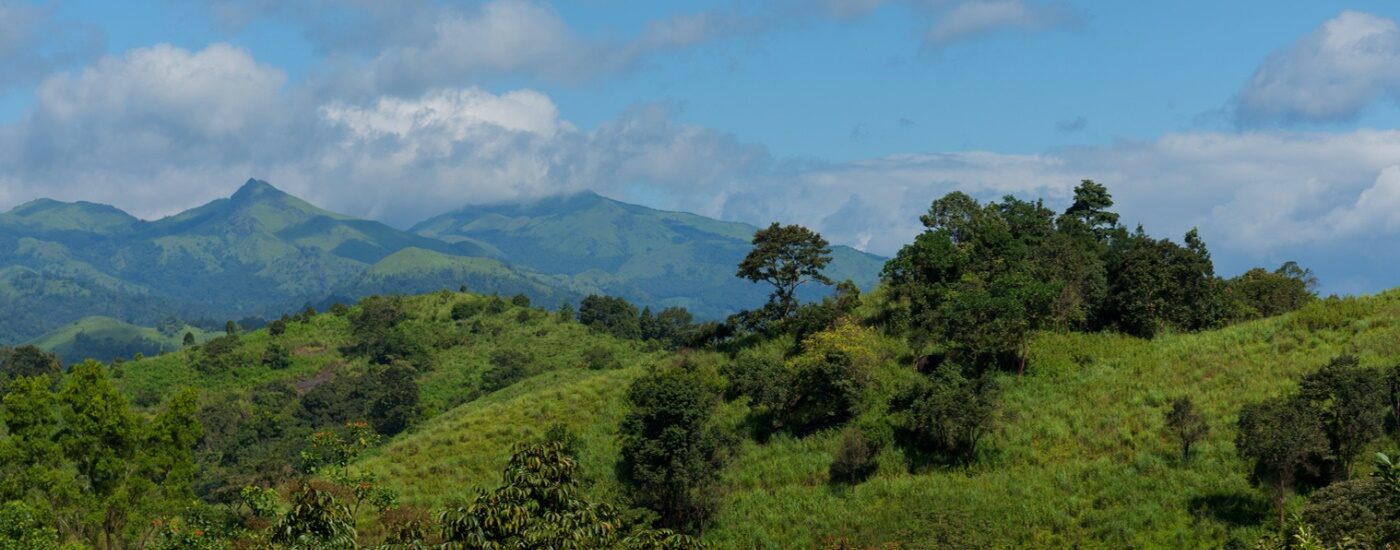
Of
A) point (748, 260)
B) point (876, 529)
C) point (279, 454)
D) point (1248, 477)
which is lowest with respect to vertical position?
point (279, 454)

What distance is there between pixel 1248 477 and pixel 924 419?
14.4 metres

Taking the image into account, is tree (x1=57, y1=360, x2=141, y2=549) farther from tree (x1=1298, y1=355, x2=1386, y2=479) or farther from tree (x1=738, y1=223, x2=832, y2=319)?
tree (x1=1298, y1=355, x2=1386, y2=479)

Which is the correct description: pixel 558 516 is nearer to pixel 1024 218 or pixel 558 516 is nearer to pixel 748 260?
pixel 748 260

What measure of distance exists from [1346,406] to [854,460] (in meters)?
21.1

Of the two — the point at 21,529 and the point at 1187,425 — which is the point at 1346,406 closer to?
the point at 1187,425

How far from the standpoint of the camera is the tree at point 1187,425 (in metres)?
44.5

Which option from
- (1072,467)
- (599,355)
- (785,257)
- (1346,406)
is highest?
(785,257)

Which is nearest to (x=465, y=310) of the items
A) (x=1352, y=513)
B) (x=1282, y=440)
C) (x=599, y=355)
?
(x=599, y=355)

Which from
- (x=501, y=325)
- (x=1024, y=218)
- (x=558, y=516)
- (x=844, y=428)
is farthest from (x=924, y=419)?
(x=501, y=325)

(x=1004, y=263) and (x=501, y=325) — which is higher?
(x=1004, y=263)

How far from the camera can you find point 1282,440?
126 feet

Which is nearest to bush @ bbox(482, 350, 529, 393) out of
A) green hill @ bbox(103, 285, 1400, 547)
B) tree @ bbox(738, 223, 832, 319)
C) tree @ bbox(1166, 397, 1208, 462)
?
green hill @ bbox(103, 285, 1400, 547)

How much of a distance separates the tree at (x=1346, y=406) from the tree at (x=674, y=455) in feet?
85.5

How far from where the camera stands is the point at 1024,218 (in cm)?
7281
